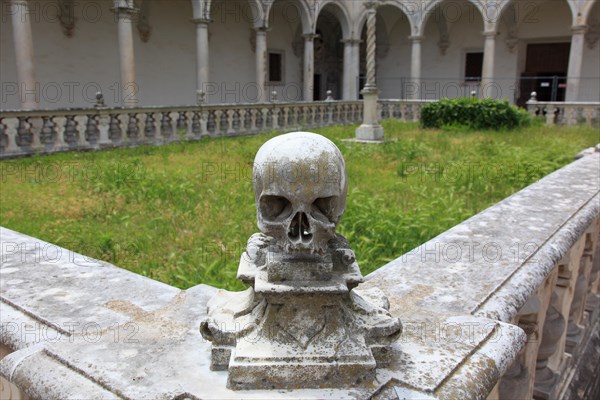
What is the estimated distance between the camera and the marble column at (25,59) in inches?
414

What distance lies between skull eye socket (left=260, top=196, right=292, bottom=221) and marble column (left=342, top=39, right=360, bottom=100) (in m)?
18.8

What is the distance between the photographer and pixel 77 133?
Result: 939 cm

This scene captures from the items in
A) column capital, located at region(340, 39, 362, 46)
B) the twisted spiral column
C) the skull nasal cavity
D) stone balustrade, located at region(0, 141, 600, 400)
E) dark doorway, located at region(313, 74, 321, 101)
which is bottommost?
stone balustrade, located at region(0, 141, 600, 400)

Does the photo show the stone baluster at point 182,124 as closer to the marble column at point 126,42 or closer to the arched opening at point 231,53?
the marble column at point 126,42

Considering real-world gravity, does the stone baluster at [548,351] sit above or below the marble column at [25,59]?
below

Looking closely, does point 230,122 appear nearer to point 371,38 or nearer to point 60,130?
point 371,38

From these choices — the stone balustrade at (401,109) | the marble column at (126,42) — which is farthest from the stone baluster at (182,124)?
the stone balustrade at (401,109)

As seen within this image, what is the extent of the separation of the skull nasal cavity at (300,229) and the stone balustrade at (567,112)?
15.1 m

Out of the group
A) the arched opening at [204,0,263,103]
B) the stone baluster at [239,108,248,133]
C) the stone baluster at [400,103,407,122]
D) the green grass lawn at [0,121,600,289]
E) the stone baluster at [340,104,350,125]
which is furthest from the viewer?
the arched opening at [204,0,263,103]

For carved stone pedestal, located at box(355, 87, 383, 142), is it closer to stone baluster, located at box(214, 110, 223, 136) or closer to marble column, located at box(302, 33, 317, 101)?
stone baluster, located at box(214, 110, 223, 136)

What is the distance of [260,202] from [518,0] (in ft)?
71.8

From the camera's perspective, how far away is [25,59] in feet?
35.4

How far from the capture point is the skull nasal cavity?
1395 mm

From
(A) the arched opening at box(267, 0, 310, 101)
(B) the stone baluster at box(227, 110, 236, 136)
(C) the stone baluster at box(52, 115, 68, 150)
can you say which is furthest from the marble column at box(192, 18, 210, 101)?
(A) the arched opening at box(267, 0, 310, 101)
